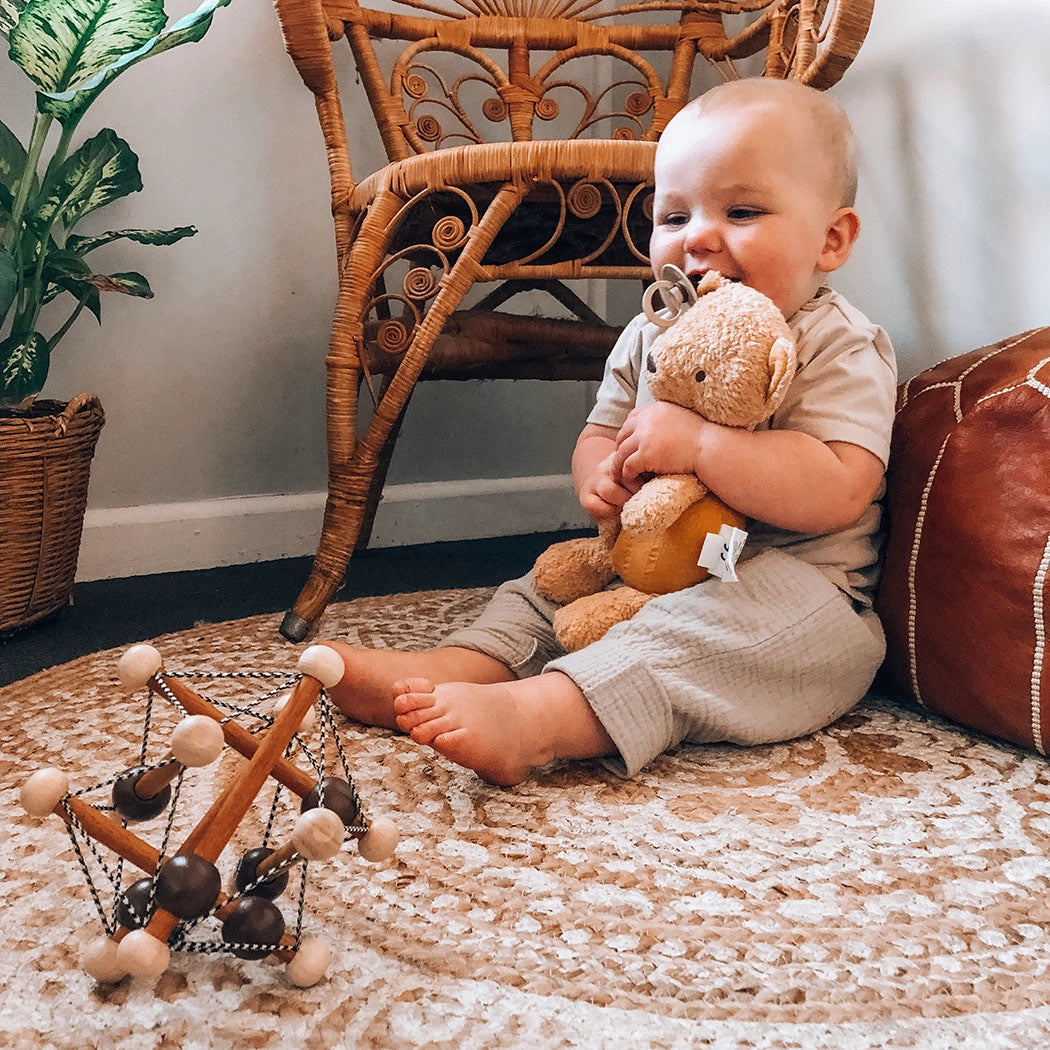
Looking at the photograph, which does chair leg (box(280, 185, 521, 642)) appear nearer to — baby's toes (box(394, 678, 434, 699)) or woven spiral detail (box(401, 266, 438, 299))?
woven spiral detail (box(401, 266, 438, 299))

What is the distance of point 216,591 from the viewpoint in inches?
56.1

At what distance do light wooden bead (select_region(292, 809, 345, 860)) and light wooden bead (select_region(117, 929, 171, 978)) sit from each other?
0.24ft

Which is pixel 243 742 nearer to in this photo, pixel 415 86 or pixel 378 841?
pixel 378 841

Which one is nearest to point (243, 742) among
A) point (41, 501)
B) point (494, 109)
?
point (41, 501)

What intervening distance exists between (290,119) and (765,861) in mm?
1388

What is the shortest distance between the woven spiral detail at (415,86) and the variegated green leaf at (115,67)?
353 millimetres

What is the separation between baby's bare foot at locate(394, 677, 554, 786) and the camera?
700mm

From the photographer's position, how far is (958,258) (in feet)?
3.91

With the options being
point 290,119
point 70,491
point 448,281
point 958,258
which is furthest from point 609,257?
point 70,491

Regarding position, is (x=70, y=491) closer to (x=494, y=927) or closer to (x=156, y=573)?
(x=156, y=573)

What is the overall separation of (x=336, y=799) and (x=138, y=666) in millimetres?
115

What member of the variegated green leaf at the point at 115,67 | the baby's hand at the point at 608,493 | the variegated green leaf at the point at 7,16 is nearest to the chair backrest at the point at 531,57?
the variegated green leaf at the point at 115,67

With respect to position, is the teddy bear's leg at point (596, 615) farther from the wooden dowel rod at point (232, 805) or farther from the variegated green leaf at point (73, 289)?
the variegated green leaf at point (73, 289)

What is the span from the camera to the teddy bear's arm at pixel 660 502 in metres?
0.80
